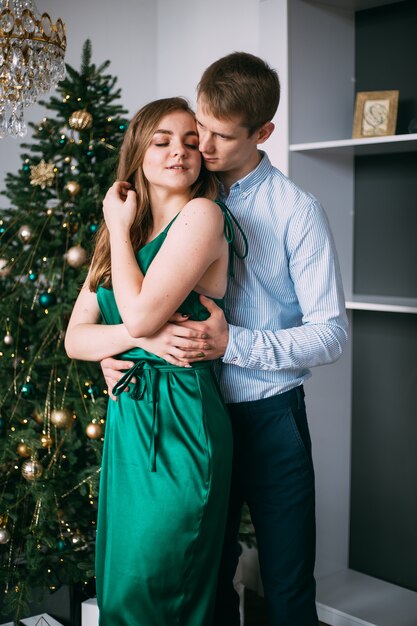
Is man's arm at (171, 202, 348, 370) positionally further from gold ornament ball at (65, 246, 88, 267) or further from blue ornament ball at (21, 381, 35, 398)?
blue ornament ball at (21, 381, 35, 398)

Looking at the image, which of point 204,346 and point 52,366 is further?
point 52,366

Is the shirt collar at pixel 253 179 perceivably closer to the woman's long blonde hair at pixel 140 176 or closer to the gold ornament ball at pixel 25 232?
the woman's long blonde hair at pixel 140 176

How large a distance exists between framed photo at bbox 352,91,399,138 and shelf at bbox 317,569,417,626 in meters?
1.77

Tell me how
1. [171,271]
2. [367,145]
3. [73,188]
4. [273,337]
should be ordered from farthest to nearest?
1. [367,145]
2. [73,188]
3. [273,337]
4. [171,271]

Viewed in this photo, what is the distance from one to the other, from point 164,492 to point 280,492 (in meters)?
0.40

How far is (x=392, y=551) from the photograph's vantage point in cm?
310

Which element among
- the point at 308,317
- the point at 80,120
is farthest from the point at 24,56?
the point at 308,317

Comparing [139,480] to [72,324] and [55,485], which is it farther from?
[55,485]

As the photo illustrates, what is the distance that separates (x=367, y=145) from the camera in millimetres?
2701

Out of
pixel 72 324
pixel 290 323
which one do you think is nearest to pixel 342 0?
pixel 290 323

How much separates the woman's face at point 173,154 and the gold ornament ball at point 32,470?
1.11 metres

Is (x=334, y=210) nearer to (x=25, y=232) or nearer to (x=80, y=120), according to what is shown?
(x=80, y=120)

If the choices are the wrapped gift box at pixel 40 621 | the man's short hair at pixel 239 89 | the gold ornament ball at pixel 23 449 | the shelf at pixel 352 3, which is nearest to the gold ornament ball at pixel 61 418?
the gold ornament ball at pixel 23 449

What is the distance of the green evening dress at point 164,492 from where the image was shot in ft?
5.26
